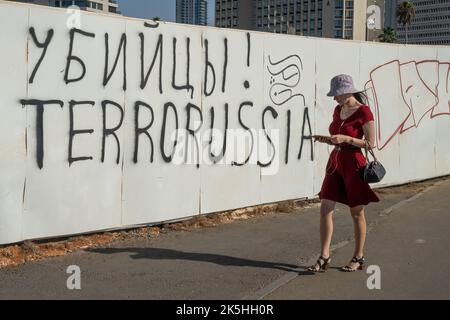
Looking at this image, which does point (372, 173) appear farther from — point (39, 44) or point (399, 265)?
point (39, 44)

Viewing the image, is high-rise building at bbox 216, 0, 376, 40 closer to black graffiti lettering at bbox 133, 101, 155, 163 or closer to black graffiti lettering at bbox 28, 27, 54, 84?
black graffiti lettering at bbox 133, 101, 155, 163

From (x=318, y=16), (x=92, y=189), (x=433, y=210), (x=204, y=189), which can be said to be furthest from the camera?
(x=318, y=16)

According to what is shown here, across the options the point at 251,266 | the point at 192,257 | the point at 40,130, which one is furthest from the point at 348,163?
the point at 40,130

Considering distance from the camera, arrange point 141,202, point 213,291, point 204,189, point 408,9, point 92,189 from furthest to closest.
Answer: point 408,9 → point 204,189 → point 141,202 → point 92,189 → point 213,291

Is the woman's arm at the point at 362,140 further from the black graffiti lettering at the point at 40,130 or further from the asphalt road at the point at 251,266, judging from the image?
the black graffiti lettering at the point at 40,130

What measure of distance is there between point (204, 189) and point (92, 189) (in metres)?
1.49

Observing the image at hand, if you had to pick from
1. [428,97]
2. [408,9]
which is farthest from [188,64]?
[408,9]

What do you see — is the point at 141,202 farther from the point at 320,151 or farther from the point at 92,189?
the point at 320,151

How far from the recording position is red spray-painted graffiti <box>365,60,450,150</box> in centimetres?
923

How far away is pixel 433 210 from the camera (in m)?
8.27

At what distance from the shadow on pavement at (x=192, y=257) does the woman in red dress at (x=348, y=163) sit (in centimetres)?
40

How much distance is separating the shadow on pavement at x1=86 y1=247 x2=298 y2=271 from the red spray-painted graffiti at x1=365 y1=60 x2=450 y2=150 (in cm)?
425

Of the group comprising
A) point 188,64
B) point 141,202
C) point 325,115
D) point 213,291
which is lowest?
point 213,291

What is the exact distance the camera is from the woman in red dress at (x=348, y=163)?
5148mm
